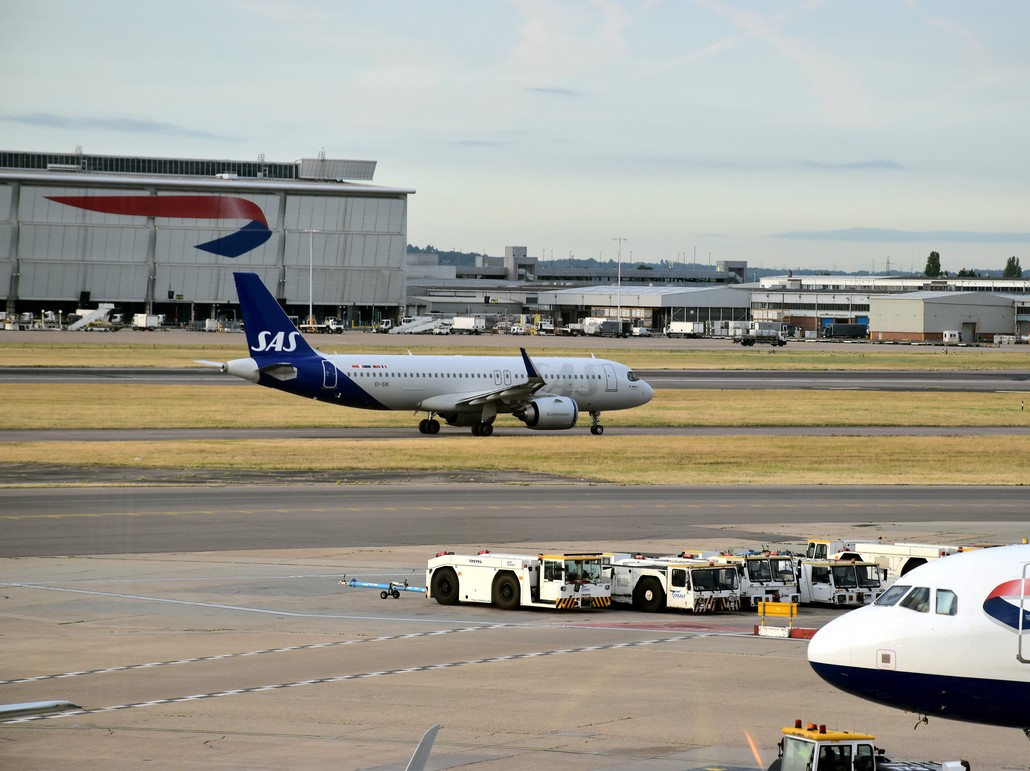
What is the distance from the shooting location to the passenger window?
19.9 metres

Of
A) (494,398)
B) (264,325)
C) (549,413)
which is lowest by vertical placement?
(549,413)

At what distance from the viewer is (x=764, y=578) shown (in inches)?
1469

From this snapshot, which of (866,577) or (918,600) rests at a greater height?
(918,600)

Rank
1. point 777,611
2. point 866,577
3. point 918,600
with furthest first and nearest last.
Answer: point 866,577 → point 777,611 → point 918,600

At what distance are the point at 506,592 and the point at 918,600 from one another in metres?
17.7

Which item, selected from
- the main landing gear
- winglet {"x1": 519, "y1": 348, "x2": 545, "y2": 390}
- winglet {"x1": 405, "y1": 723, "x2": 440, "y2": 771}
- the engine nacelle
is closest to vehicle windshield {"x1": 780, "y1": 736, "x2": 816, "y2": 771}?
winglet {"x1": 405, "y1": 723, "x2": 440, "y2": 771}

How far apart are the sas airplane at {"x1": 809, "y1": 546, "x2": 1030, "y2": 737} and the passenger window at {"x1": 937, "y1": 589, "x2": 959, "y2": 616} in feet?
0.05

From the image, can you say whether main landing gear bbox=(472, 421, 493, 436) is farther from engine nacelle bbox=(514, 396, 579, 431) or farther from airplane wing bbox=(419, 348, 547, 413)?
engine nacelle bbox=(514, 396, 579, 431)

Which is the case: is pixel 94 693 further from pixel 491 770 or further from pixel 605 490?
pixel 605 490

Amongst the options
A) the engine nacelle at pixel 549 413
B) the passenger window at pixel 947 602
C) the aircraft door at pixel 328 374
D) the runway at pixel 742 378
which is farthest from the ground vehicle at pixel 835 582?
the runway at pixel 742 378

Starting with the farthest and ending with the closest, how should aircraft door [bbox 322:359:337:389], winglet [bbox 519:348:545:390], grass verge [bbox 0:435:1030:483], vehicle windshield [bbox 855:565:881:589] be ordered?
1. winglet [bbox 519:348:545:390]
2. aircraft door [bbox 322:359:337:389]
3. grass verge [bbox 0:435:1030:483]
4. vehicle windshield [bbox 855:565:881:589]

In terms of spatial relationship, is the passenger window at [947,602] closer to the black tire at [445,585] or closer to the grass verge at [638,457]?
the black tire at [445,585]

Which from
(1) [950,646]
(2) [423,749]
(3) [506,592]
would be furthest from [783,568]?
(2) [423,749]

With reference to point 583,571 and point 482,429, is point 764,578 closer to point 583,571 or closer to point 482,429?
point 583,571
